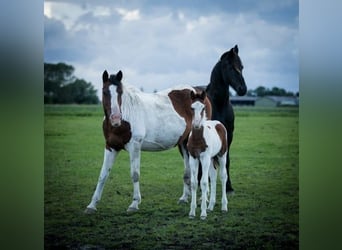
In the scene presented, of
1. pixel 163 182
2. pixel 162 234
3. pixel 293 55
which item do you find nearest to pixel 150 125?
pixel 163 182

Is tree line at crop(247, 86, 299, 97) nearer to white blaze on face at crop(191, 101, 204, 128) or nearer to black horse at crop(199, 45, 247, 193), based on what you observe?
black horse at crop(199, 45, 247, 193)

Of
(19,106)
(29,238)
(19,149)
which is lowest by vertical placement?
(29,238)

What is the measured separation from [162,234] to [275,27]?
1.66 meters

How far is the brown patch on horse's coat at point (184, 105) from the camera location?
4270 mm

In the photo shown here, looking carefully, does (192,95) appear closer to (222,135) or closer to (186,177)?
(222,135)

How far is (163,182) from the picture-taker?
14.2ft

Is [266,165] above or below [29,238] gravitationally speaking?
above

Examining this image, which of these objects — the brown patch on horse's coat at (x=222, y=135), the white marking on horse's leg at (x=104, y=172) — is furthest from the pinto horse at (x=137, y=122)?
the brown patch on horse's coat at (x=222, y=135)

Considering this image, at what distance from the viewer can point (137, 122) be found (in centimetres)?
419

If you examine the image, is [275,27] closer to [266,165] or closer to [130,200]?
[266,165]

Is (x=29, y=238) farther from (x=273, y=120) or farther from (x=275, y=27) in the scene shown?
(x=275, y=27)

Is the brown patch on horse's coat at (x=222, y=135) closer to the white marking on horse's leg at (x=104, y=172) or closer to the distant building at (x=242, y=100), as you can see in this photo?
the distant building at (x=242, y=100)

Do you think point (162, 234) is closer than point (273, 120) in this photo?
Yes

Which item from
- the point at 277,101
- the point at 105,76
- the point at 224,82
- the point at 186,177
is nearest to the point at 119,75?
the point at 105,76
